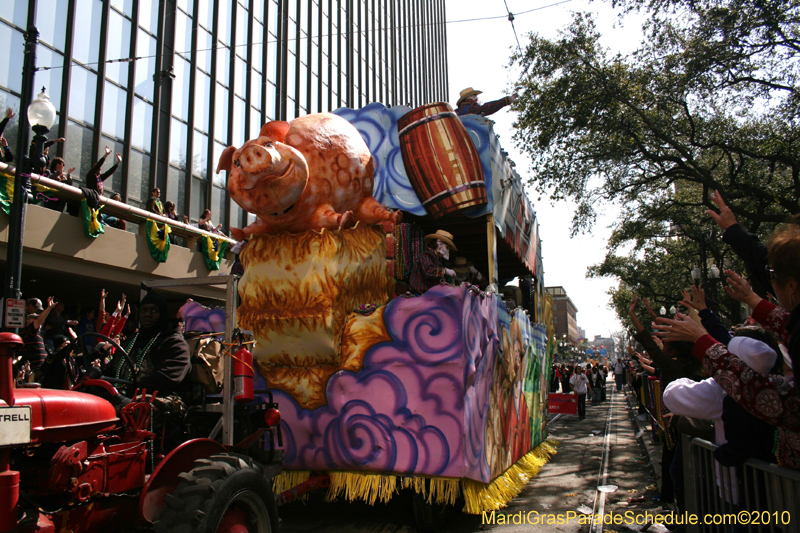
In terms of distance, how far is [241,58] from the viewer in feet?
72.6

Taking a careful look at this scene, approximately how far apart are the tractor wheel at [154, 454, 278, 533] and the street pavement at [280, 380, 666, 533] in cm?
199

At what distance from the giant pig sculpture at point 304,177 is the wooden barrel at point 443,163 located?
2.49 ft

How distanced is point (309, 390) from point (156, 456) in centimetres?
214

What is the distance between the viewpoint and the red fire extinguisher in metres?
4.27

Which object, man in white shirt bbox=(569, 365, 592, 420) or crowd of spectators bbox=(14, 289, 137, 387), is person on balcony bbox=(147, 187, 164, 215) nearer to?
crowd of spectators bbox=(14, 289, 137, 387)

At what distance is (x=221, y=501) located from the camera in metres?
3.45

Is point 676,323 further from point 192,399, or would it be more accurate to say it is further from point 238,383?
point 192,399

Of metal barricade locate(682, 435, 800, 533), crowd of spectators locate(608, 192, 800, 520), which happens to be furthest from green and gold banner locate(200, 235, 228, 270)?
crowd of spectators locate(608, 192, 800, 520)

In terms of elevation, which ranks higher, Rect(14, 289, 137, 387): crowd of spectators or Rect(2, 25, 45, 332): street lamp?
Rect(2, 25, 45, 332): street lamp

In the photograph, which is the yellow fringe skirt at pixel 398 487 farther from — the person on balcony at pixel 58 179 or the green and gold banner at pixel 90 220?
the person on balcony at pixel 58 179

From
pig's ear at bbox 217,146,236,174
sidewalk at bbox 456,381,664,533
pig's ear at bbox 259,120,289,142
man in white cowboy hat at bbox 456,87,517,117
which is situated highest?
man in white cowboy hat at bbox 456,87,517,117

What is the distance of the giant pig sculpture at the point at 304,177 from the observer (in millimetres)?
5820

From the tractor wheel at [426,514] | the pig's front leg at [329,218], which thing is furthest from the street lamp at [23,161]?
the tractor wheel at [426,514]

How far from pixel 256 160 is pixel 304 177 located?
570mm
